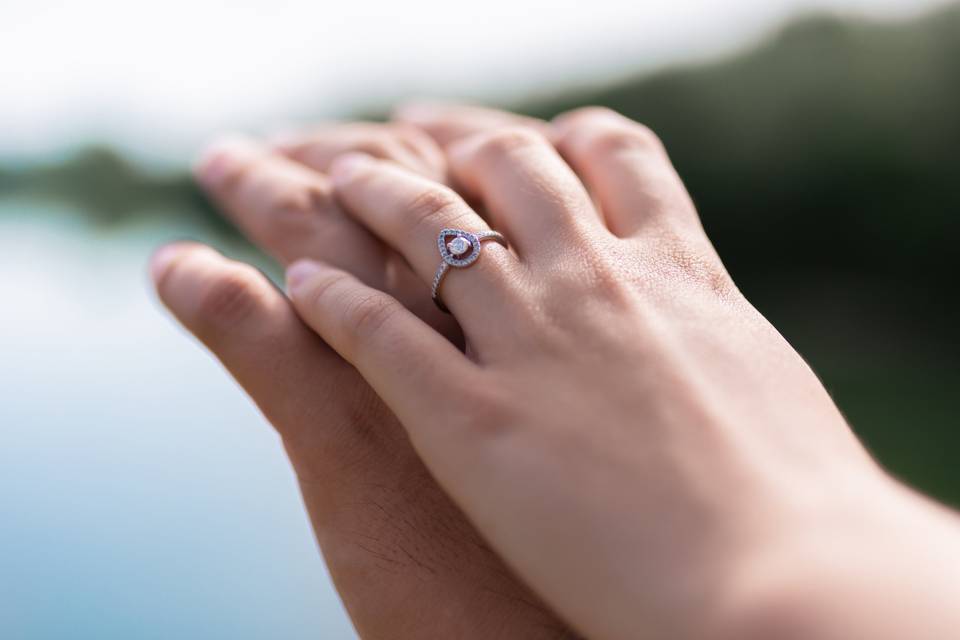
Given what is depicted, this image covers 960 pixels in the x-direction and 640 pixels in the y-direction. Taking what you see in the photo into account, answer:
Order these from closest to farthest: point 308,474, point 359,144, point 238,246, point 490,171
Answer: point 308,474 < point 490,171 < point 359,144 < point 238,246

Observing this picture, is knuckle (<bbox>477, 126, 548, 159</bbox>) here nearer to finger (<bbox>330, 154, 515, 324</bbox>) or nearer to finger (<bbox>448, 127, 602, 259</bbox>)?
finger (<bbox>448, 127, 602, 259</bbox>)

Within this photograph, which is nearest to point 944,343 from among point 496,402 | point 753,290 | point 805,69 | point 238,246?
point 753,290

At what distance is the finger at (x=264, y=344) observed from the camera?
1.45 m

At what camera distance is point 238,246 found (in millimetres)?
20672

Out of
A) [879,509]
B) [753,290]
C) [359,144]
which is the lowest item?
[753,290]

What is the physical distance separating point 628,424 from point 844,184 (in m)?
10.4

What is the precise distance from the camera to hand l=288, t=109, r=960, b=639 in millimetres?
865

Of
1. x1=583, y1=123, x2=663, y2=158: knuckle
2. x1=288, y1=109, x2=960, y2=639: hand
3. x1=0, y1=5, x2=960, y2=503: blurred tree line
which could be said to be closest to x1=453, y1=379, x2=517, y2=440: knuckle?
x1=288, y1=109, x2=960, y2=639: hand

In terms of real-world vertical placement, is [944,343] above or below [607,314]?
below

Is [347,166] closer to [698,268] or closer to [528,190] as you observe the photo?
→ [528,190]

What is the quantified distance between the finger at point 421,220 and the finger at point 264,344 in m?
0.22

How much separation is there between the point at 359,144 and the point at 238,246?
19.4m

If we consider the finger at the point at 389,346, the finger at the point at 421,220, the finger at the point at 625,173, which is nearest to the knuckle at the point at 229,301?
the finger at the point at 389,346

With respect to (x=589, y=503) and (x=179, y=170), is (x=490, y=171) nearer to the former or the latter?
(x=589, y=503)
